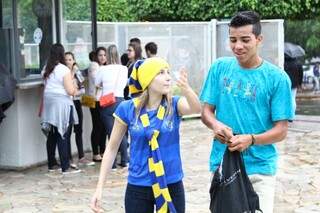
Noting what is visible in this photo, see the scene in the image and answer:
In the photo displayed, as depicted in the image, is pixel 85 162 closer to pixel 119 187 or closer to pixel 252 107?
pixel 119 187

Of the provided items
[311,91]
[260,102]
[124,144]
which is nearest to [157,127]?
[260,102]

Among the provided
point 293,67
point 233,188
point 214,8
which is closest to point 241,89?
point 233,188

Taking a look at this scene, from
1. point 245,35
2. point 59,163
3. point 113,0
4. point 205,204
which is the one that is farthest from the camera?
point 113,0

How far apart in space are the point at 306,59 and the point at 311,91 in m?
2.42

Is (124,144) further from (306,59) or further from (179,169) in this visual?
(306,59)

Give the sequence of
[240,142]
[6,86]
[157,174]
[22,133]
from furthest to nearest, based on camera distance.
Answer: [22,133]
[6,86]
[157,174]
[240,142]

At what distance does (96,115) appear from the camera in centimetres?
955

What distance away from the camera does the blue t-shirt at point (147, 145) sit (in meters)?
4.10

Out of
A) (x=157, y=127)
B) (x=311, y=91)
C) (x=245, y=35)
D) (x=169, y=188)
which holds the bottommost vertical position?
(x=311, y=91)

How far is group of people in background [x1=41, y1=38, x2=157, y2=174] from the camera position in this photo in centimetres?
859

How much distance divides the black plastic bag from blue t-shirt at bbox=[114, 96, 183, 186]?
1.59 ft

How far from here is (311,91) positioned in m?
23.5

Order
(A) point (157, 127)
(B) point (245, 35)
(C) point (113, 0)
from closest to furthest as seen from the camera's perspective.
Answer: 1. (B) point (245, 35)
2. (A) point (157, 127)
3. (C) point (113, 0)

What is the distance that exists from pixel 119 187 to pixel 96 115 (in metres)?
1.78
